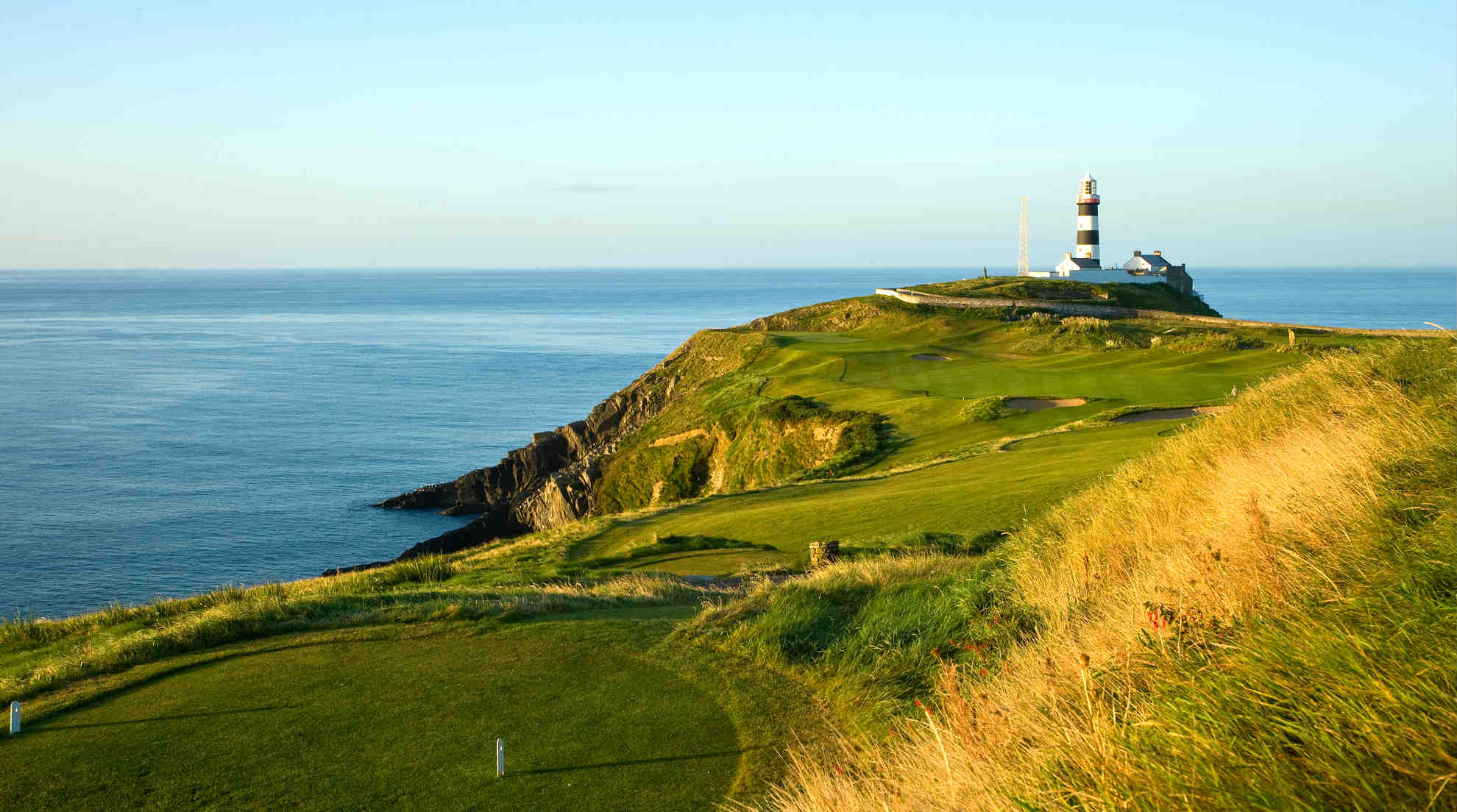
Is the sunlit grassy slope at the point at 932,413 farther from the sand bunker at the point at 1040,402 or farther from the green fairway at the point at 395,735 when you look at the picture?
the green fairway at the point at 395,735

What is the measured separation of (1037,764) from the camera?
4.88 meters

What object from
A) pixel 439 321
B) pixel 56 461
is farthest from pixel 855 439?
pixel 439 321

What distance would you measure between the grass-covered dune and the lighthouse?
6600cm

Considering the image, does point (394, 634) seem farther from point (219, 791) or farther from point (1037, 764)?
point (1037, 764)

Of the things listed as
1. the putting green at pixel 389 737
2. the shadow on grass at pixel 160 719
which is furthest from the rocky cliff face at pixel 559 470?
the shadow on grass at pixel 160 719

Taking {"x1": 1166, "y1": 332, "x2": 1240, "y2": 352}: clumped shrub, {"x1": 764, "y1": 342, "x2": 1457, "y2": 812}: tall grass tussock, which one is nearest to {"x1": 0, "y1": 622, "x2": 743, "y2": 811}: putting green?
{"x1": 764, "y1": 342, "x2": 1457, "y2": 812}: tall grass tussock

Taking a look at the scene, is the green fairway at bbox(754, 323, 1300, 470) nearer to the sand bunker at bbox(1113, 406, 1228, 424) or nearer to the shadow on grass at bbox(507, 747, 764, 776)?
the sand bunker at bbox(1113, 406, 1228, 424)

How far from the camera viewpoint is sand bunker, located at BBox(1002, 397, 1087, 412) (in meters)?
33.0

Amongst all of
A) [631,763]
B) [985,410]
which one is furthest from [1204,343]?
[631,763]

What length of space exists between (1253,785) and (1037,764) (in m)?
1.10

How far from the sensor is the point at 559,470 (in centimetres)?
5141

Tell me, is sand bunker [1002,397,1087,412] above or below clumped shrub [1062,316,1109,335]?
below

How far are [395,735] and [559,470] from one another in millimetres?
42592

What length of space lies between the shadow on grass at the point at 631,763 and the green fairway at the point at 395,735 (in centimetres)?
2
